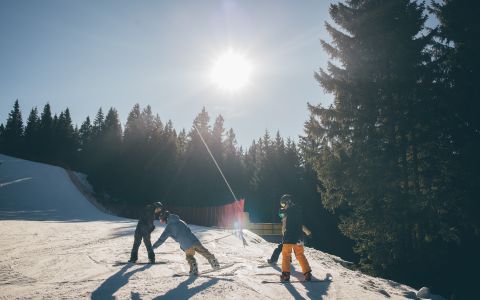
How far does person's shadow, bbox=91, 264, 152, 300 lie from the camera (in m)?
5.95

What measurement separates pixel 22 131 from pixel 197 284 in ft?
284

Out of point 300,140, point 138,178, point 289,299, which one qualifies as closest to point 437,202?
point 289,299

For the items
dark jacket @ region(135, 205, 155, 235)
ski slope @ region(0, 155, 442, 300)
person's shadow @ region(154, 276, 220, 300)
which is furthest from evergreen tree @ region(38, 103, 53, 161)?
person's shadow @ region(154, 276, 220, 300)

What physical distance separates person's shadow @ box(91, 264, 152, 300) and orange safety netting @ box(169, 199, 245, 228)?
50.4 ft

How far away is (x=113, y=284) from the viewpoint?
6.81m

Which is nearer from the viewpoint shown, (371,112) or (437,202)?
(437,202)

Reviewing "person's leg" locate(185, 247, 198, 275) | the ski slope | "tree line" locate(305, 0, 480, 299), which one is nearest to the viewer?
the ski slope

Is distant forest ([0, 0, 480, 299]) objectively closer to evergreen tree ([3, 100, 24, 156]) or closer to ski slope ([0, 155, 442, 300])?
ski slope ([0, 155, 442, 300])

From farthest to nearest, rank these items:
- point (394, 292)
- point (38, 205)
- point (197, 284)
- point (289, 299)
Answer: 1. point (38, 205)
2. point (394, 292)
3. point (197, 284)
4. point (289, 299)

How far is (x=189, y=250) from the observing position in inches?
326

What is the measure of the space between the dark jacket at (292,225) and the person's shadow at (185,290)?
1.85m

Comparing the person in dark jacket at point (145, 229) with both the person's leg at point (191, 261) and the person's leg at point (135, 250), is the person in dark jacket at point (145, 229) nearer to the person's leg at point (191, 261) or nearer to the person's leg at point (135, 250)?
the person's leg at point (135, 250)

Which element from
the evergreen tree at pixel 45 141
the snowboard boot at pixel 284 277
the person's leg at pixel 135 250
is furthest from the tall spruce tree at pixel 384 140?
the evergreen tree at pixel 45 141

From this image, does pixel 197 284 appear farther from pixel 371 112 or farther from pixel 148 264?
pixel 371 112
